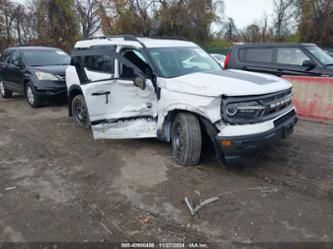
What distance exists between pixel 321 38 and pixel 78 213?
3692 cm

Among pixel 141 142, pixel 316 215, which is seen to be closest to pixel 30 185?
pixel 141 142

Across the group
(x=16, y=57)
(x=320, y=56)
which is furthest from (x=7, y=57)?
(x=320, y=56)

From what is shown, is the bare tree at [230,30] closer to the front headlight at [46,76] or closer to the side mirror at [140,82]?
the front headlight at [46,76]

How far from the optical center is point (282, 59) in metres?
8.34

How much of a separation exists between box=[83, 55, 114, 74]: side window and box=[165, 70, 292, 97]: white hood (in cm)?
152

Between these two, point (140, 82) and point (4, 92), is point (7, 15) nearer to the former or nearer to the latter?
point (4, 92)

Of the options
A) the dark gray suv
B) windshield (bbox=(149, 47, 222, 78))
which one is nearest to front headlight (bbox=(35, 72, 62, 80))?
windshield (bbox=(149, 47, 222, 78))

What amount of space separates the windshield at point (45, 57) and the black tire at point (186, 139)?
20.7 ft

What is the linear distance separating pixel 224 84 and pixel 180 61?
4.35ft

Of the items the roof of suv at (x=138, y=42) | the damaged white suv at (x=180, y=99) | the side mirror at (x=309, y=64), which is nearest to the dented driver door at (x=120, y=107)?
the damaged white suv at (x=180, y=99)

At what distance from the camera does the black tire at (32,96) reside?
874cm

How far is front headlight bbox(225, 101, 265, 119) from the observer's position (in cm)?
394

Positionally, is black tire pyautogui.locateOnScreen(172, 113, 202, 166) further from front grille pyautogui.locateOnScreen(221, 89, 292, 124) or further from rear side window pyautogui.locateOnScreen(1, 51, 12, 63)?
rear side window pyautogui.locateOnScreen(1, 51, 12, 63)

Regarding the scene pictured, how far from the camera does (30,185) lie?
4262 millimetres
